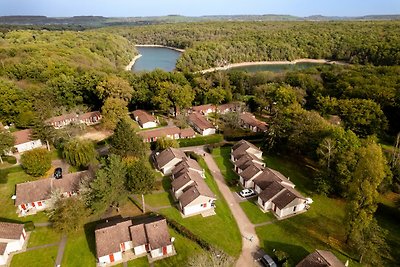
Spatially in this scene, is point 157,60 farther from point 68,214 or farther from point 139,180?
point 68,214

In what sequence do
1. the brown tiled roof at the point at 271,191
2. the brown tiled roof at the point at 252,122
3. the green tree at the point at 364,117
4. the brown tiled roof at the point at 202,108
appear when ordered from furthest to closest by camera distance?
1. the brown tiled roof at the point at 202,108
2. the brown tiled roof at the point at 252,122
3. the green tree at the point at 364,117
4. the brown tiled roof at the point at 271,191

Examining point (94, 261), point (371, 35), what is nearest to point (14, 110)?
point (94, 261)

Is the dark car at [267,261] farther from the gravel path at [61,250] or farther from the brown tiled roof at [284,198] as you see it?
the gravel path at [61,250]

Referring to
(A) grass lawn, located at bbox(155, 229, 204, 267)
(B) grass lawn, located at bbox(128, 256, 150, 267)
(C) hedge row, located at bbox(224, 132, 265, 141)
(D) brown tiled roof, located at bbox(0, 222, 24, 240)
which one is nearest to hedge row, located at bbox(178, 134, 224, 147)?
(C) hedge row, located at bbox(224, 132, 265, 141)

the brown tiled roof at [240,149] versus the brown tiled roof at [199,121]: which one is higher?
the brown tiled roof at [240,149]

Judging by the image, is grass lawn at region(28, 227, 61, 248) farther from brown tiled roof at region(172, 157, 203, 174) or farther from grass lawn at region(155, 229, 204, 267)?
brown tiled roof at region(172, 157, 203, 174)

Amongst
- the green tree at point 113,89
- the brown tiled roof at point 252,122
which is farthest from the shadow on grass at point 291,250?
the green tree at point 113,89

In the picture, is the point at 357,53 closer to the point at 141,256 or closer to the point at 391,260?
the point at 391,260
